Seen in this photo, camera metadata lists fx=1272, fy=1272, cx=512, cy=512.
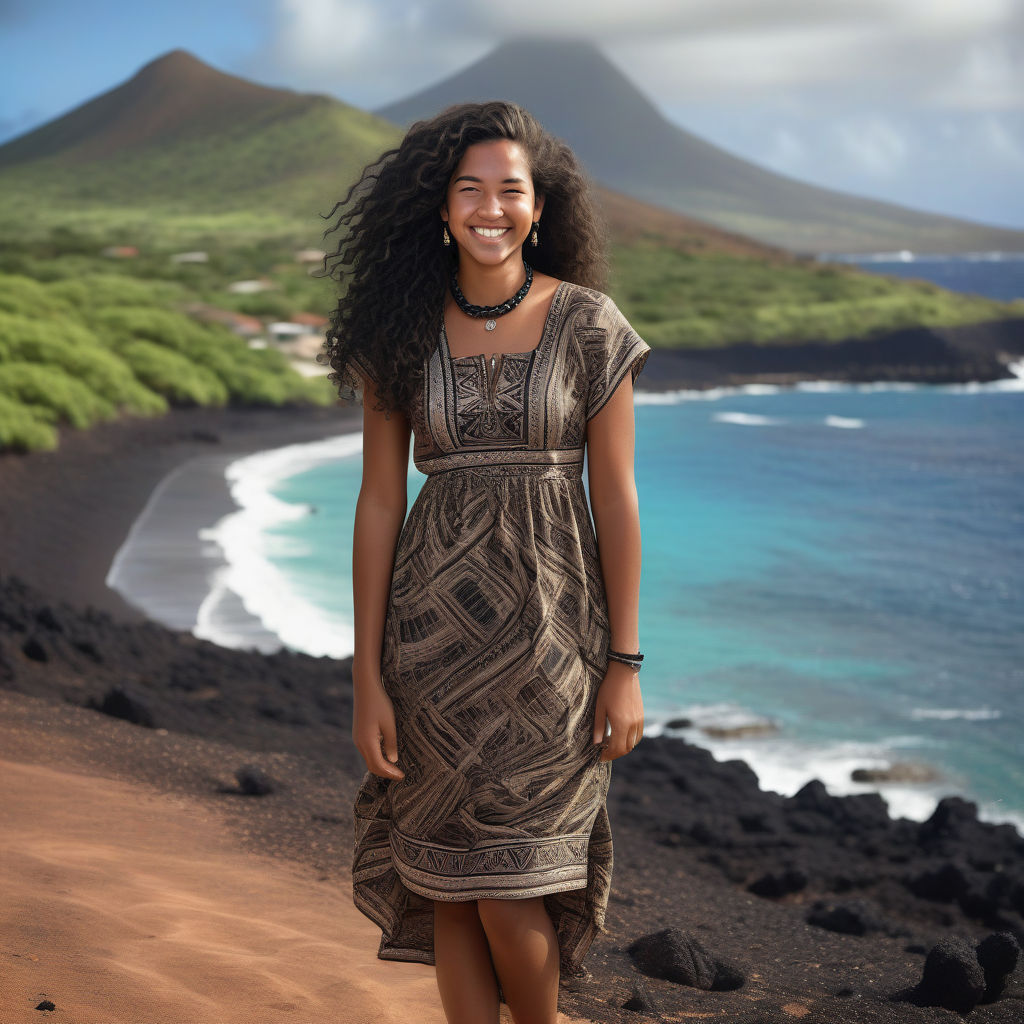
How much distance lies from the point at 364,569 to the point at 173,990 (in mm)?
1173

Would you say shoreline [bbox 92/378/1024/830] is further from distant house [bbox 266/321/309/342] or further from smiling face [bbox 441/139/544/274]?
distant house [bbox 266/321/309/342]

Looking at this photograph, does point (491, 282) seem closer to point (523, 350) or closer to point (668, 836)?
point (523, 350)

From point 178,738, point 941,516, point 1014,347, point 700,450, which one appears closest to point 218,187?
point 1014,347

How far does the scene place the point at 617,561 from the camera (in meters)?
2.13

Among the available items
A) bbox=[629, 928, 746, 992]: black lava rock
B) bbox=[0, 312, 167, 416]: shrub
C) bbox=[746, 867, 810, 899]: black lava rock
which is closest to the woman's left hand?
bbox=[629, 928, 746, 992]: black lava rock

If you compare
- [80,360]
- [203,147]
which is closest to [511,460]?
[80,360]

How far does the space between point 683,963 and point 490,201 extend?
2.20 meters

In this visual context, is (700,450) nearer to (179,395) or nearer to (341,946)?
(179,395)

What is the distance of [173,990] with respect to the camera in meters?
2.73

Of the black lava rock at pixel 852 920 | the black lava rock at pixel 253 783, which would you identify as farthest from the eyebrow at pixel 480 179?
the black lava rock at pixel 852 920

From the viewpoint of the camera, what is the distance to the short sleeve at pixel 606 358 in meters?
2.14

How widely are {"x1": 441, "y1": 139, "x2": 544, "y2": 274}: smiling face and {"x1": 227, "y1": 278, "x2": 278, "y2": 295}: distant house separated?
31173mm

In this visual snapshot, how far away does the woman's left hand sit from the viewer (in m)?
2.12

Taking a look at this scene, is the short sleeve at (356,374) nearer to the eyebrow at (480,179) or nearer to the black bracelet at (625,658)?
the eyebrow at (480,179)
